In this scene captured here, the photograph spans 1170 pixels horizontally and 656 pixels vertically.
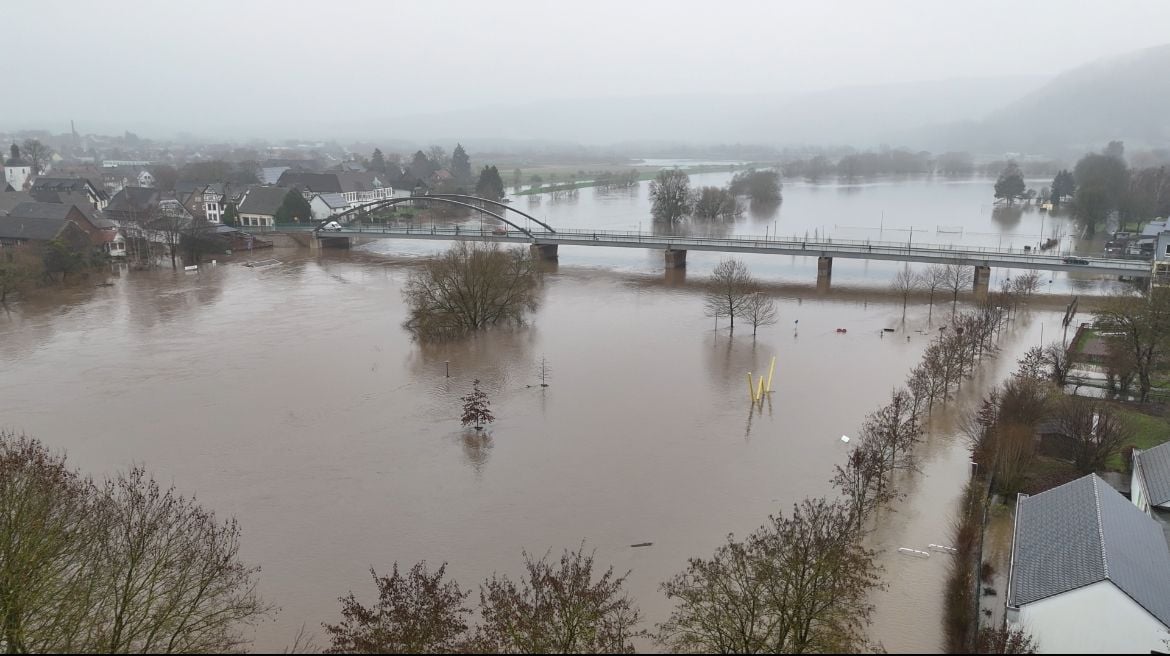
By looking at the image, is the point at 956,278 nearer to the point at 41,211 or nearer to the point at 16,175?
the point at 41,211

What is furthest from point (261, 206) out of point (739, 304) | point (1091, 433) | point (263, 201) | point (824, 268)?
point (1091, 433)

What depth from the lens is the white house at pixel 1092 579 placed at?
753cm

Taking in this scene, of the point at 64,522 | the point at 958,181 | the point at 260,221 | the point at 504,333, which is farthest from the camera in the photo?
the point at 958,181

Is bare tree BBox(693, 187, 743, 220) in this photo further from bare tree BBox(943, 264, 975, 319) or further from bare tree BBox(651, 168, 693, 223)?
bare tree BBox(943, 264, 975, 319)

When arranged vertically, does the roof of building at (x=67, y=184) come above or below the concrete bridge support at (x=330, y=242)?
above

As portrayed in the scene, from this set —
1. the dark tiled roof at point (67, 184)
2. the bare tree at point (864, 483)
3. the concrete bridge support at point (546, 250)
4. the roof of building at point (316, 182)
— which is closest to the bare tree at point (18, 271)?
the concrete bridge support at point (546, 250)

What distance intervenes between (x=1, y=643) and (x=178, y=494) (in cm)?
491

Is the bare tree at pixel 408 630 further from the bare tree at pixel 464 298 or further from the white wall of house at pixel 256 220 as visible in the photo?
the white wall of house at pixel 256 220

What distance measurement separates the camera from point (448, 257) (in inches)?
924

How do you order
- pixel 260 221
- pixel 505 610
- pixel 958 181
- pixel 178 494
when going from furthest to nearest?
pixel 958 181 < pixel 260 221 < pixel 178 494 < pixel 505 610

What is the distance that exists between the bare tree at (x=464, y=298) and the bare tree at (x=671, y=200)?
22424mm

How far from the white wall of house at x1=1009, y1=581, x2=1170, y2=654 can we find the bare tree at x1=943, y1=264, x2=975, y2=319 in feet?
63.2

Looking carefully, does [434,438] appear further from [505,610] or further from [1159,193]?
[1159,193]

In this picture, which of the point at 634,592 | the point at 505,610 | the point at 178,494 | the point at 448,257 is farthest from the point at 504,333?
the point at 505,610
